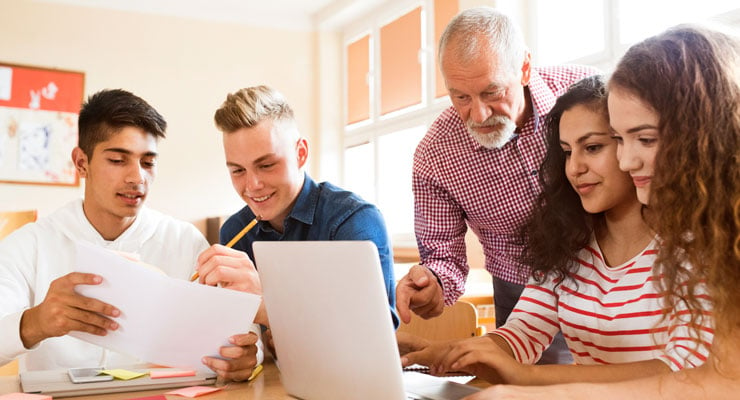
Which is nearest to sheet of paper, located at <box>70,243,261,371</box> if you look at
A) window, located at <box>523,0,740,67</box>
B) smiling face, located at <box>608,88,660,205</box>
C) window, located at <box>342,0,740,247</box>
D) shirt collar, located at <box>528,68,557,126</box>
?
smiling face, located at <box>608,88,660,205</box>

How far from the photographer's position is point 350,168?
6.00 metres

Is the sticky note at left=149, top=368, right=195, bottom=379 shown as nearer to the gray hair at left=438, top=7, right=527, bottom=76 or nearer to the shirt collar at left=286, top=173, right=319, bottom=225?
the shirt collar at left=286, top=173, right=319, bottom=225

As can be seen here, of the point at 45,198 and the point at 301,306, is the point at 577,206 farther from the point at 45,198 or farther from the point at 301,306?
the point at 45,198

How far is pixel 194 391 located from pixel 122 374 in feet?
0.55

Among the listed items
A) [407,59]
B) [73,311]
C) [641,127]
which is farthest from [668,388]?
[407,59]

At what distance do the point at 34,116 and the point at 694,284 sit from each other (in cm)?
492

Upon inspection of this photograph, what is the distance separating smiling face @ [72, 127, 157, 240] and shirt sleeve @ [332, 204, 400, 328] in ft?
1.81

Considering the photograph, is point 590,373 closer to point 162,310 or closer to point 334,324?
point 334,324

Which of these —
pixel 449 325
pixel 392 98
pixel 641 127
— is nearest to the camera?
pixel 641 127

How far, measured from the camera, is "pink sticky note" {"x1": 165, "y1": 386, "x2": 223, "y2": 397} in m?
1.17

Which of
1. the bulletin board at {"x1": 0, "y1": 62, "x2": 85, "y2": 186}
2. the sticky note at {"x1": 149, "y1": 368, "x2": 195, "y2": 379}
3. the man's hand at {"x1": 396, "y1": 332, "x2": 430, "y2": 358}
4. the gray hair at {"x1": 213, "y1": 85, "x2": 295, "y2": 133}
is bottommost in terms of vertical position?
the sticky note at {"x1": 149, "y1": 368, "x2": 195, "y2": 379}

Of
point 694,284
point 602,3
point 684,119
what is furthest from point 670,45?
point 602,3

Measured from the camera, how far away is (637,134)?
3.62 feet

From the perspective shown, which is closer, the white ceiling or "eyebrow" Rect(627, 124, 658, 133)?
"eyebrow" Rect(627, 124, 658, 133)
